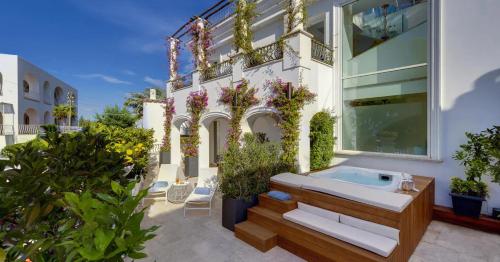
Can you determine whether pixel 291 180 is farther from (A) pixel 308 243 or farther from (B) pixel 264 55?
(B) pixel 264 55

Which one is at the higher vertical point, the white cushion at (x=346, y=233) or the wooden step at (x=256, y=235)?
the white cushion at (x=346, y=233)

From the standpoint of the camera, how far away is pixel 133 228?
45.9 inches

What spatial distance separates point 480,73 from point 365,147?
3.25 m

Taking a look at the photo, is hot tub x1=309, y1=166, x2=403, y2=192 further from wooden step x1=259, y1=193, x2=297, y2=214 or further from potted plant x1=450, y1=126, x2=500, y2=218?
wooden step x1=259, y1=193, x2=297, y2=214

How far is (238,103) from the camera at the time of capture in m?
8.33

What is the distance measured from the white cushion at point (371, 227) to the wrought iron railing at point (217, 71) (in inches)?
272

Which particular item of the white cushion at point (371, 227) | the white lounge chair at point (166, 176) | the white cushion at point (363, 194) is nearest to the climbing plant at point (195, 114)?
the white lounge chair at point (166, 176)

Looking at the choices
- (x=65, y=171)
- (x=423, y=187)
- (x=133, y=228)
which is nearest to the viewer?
(x=133, y=228)

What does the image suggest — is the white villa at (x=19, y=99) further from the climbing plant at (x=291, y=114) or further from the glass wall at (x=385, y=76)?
the glass wall at (x=385, y=76)

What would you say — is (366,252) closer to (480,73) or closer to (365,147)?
(365,147)

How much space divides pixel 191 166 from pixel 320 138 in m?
6.35

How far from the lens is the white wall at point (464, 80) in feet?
17.2

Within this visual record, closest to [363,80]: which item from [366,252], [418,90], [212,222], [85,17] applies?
[418,90]

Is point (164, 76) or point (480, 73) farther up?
point (164, 76)
